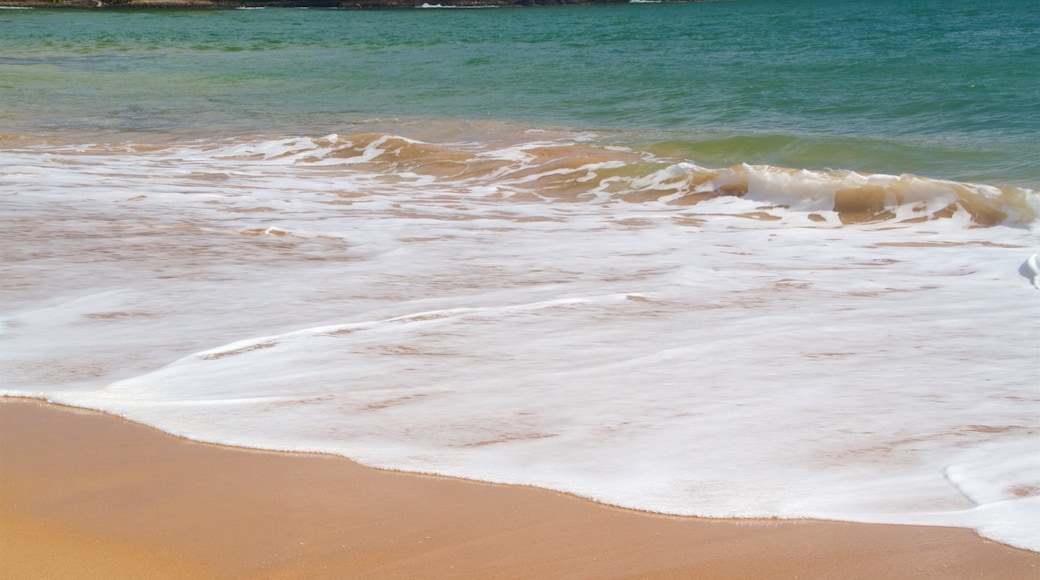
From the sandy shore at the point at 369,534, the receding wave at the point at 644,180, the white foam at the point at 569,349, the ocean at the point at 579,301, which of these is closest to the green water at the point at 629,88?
the ocean at the point at 579,301

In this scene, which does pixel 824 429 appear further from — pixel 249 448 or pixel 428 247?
pixel 428 247

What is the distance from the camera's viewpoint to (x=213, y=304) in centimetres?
429

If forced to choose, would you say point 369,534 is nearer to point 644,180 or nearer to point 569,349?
point 569,349

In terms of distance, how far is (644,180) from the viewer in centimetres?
971

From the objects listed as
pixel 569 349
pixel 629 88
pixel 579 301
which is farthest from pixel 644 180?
pixel 629 88

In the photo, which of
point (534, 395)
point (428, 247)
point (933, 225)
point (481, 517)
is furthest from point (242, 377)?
point (933, 225)

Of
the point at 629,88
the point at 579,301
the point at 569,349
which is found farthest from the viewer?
the point at 629,88

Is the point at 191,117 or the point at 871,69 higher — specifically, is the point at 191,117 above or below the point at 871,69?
below

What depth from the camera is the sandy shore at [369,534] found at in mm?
2080

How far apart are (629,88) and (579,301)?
15114 millimetres

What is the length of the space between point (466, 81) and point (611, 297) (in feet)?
58.4

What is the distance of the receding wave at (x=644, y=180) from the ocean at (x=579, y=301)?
0.04 m

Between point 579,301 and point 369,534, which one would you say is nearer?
point 369,534

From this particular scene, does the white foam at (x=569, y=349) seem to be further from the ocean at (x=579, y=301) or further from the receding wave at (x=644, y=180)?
the receding wave at (x=644, y=180)
